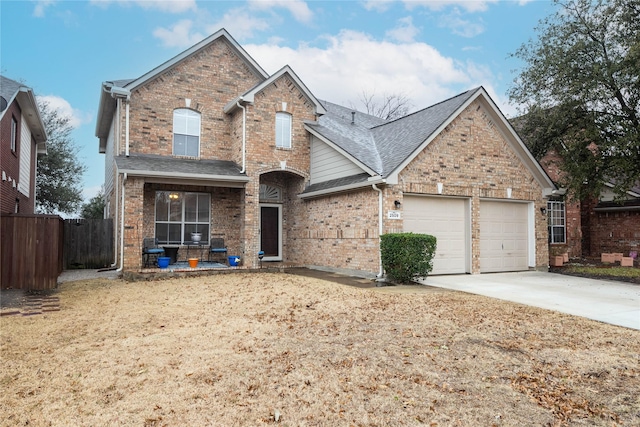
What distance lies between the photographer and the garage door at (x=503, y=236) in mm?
13562

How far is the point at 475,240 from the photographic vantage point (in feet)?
42.8

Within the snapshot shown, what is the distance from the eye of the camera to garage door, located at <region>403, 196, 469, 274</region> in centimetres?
1237

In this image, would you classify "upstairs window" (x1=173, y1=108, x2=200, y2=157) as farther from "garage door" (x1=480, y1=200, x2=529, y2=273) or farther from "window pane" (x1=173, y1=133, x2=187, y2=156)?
"garage door" (x1=480, y1=200, x2=529, y2=273)

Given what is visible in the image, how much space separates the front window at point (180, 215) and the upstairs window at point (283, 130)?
3.31 m

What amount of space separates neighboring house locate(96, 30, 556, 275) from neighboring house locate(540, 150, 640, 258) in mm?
4407

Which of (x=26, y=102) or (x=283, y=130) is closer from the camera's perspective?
(x=26, y=102)

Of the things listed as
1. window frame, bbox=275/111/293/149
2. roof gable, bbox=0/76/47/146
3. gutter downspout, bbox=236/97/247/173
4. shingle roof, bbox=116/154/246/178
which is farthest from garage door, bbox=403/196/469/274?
roof gable, bbox=0/76/47/146

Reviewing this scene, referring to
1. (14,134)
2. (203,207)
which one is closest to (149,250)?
(203,207)

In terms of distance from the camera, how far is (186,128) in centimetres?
1508

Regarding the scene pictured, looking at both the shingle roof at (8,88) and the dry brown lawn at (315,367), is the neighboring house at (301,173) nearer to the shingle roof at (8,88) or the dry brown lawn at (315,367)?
the shingle roof at (8,88)

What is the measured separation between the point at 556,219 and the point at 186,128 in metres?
16.1

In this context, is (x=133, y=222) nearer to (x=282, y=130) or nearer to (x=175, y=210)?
(x=175, y=210)

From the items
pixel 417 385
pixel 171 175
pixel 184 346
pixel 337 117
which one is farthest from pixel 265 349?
pixel 337 117

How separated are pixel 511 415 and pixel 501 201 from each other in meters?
11.7
